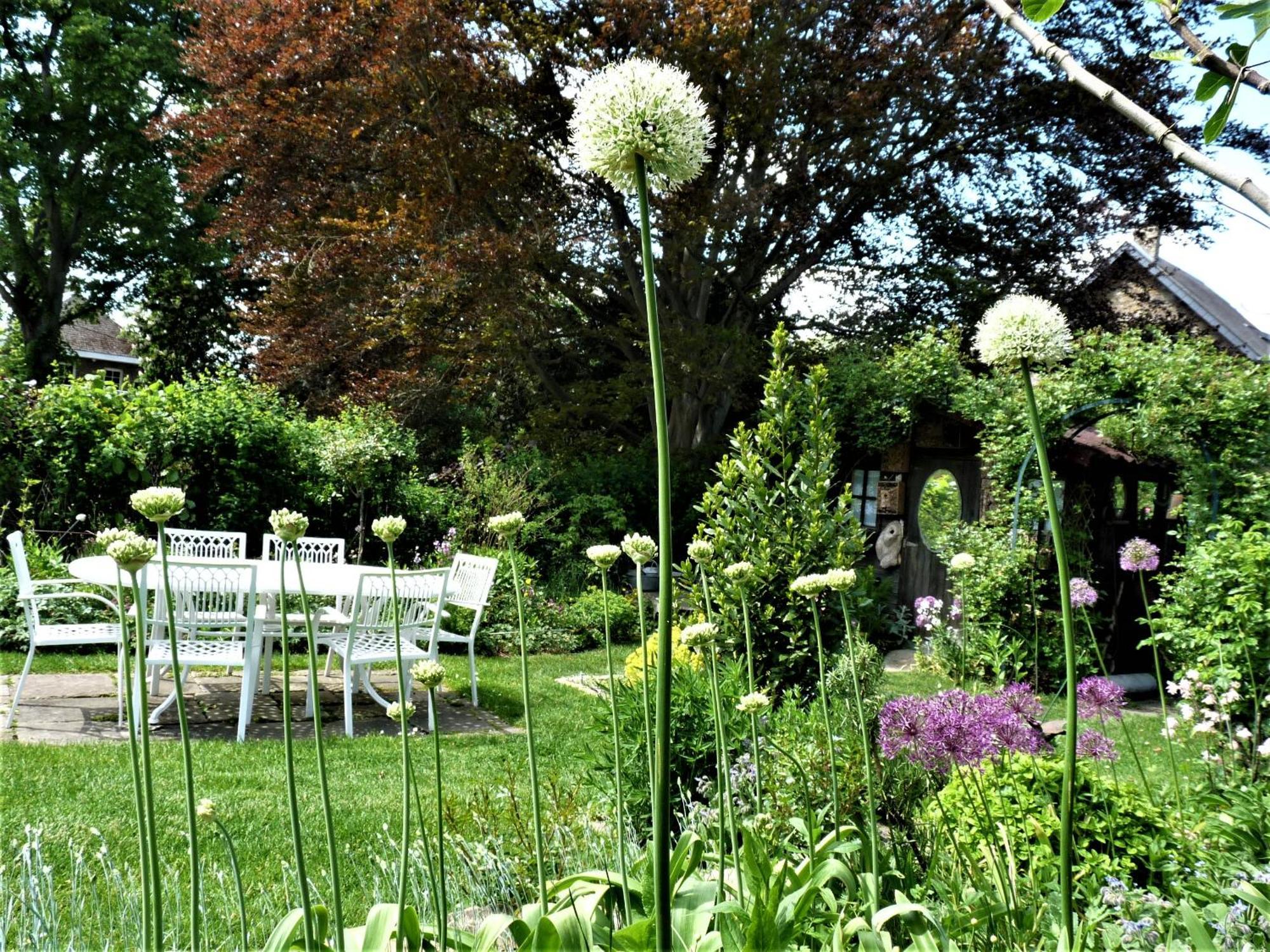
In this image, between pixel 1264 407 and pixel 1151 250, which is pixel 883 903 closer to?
pixel 1264 407

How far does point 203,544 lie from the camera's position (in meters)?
7.35

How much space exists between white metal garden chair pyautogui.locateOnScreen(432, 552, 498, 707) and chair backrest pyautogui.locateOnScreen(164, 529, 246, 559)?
1878 millimetres

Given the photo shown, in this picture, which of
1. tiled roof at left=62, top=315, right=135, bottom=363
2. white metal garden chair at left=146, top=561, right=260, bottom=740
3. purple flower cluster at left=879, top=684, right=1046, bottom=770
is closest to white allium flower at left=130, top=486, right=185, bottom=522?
purple flower cluster at left=879, top=684, right=1046, bottom=770

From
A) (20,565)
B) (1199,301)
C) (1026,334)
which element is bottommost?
(20,565)

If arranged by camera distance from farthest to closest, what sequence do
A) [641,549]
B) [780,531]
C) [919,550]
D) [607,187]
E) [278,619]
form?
[607,187], [919,550], [278,619], [780,531], [641,549]

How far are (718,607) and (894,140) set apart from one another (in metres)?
9.37

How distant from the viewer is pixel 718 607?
4.91 m

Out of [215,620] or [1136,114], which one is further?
[215,620]

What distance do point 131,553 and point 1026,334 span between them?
4.42 ft

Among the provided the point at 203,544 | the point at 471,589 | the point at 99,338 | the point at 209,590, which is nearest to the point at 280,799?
the point at 209,590

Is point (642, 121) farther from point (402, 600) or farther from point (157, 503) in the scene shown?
point (402, 600)

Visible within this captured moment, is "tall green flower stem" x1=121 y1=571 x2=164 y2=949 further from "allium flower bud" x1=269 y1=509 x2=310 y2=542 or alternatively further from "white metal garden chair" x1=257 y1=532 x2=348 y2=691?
"white metal garden chair" x1=257 y1=532 x2=348 y2=691

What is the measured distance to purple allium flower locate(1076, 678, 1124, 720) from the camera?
263 cm

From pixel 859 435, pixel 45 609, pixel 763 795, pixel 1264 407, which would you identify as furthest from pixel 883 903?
pixel 859 435
